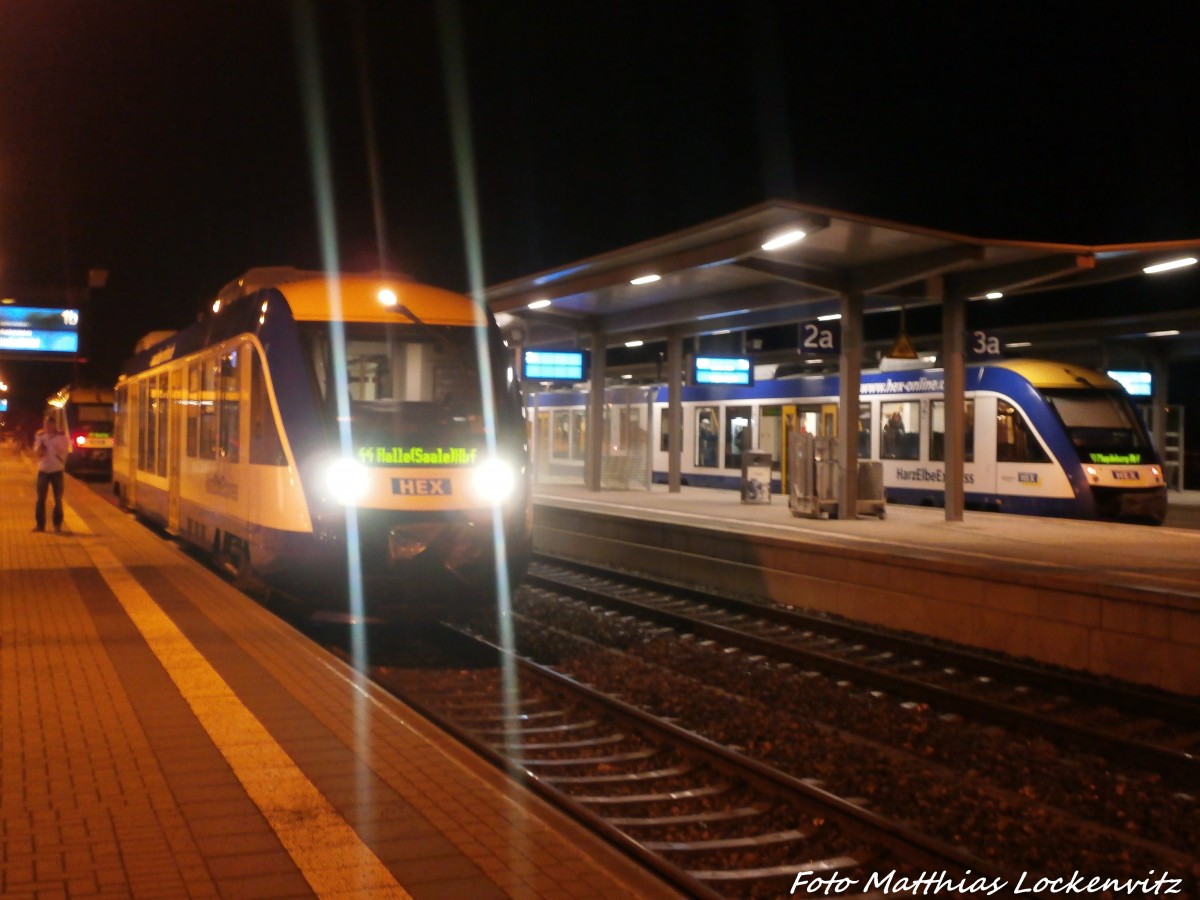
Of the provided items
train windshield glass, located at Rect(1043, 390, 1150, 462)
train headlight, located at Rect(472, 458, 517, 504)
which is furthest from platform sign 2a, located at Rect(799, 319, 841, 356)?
train headlight, located at Rect(472, 458, 517, 504)

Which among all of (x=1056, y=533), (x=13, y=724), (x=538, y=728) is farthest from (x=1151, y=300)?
(x=13, y=724)

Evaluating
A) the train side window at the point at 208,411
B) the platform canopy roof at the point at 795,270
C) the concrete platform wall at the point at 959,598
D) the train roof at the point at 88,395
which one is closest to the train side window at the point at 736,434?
the platform canopy roof at the point at 795,270

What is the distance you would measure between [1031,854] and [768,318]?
1789 cm

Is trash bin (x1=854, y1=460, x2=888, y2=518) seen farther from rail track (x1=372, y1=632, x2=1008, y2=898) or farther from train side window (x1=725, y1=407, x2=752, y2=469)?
rail track (x1=372, y1=632, x2=1008, y2=898)

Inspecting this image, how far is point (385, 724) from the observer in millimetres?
6789

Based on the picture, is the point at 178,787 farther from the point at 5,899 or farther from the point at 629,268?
the point at 629,268

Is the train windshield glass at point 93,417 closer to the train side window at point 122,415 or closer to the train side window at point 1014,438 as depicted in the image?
the train side window at point 122,415

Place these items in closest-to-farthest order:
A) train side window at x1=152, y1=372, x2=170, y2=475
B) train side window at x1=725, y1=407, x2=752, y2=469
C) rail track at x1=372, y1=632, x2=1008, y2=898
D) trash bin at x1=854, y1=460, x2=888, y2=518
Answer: rail track at x1=372, y1=632, x2=1008, y2=898 → train side window at x1=152, y1=372, x2=170, y2=475 → trash bin at x1=854, y1=460, x2=888, y2=518 → train side window at x1=725, y1=407, x2=752, y2=469

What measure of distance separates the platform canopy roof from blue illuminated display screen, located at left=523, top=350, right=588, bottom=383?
62.7 inches

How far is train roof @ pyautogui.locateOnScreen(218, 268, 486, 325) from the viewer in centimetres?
1039

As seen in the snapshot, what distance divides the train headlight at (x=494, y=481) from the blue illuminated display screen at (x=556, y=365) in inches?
581

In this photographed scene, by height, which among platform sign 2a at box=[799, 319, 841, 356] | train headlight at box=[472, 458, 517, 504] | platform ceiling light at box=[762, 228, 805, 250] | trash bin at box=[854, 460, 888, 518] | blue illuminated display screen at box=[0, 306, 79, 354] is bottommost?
trash bin at box=[854, 460, 888, 518]

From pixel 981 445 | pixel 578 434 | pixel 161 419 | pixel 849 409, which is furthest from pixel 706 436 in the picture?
pixel 161 419

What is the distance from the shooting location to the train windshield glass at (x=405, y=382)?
10.0 meters
